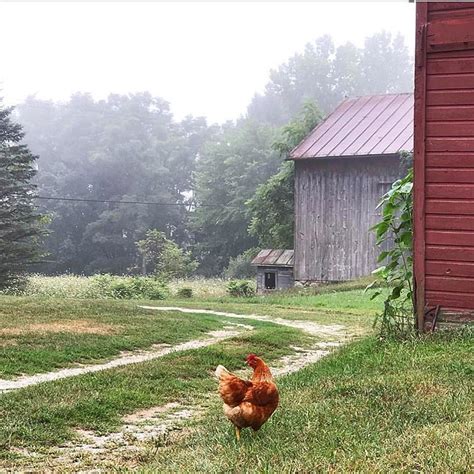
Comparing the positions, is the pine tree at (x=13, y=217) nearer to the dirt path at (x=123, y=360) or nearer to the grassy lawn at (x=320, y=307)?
the grassy lawn at (x=320, y=307)

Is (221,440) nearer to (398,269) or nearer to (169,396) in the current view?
(169,396)

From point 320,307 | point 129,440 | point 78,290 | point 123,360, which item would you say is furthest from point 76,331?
point 78,290

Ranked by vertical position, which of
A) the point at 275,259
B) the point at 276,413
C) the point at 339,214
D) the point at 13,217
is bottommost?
the point at 276,413

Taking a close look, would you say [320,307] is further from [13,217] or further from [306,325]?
[13,217]

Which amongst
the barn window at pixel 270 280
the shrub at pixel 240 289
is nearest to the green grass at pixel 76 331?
the shrub at pixel 240 289

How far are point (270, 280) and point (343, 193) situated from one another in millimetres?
7024

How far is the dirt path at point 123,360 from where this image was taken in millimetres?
10430

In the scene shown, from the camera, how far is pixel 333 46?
99.1 metres

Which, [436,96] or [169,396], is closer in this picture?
[169,396]

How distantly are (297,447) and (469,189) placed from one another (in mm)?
6253

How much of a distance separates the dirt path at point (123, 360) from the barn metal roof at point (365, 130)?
1736cm

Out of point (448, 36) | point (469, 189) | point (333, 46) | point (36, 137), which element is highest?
point (333, 46)

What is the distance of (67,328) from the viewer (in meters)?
15.5

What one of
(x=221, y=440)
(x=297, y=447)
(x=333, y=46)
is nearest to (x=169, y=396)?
(x=221, y=440)
